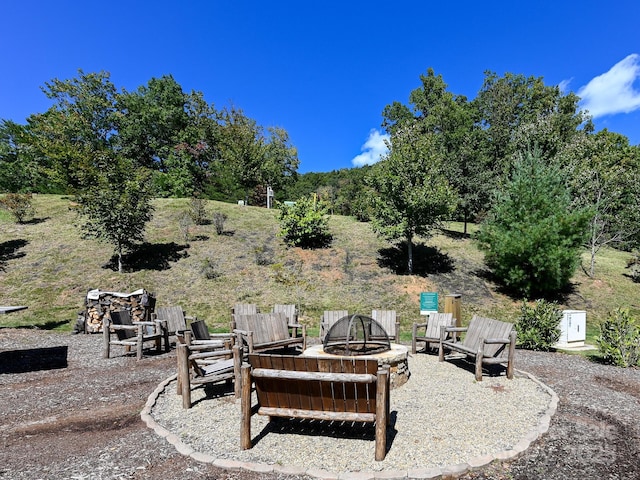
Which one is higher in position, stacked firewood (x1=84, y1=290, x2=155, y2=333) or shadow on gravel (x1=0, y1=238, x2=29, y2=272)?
shadow on gravel (x1=0, y1=238, x2=29, y2=272)

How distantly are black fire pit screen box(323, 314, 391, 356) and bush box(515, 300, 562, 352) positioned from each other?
460 cm

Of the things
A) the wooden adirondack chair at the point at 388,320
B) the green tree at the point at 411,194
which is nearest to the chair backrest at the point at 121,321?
the wooden adirondack chair at the point at 388,320

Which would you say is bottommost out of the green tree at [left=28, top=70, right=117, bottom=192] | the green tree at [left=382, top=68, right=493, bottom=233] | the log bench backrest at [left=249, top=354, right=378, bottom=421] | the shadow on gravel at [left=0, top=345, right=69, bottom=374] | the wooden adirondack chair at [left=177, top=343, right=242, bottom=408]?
the shadow on gravel at [left=0, top=345, right=69, bottom=374]

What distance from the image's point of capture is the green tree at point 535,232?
14.7 meters

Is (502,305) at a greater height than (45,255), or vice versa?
(45,255)

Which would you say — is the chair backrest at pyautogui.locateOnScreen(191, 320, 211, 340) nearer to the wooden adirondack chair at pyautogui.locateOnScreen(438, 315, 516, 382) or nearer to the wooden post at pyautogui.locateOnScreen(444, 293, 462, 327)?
the wooden adirondack chair at pyautogui.locateOnScreen(438, 315, 516, 382)

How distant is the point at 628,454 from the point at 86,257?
21.2m

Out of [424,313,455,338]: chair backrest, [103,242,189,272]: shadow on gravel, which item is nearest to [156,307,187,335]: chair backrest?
[424,313,455,338]: chair backrest

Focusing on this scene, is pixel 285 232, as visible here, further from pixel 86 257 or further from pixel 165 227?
pixel 86 257

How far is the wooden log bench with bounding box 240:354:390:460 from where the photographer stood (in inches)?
142

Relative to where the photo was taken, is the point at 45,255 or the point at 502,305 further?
the point at 45,255

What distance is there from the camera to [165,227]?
22219 millimetres

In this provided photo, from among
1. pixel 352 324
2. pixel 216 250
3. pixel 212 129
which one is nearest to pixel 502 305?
pixel 352 324

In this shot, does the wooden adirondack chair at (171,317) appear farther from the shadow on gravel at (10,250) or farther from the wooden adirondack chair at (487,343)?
the shadow on gravel at (10,250)
